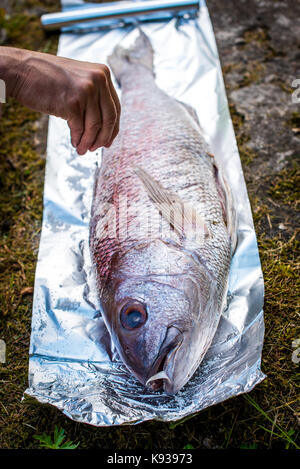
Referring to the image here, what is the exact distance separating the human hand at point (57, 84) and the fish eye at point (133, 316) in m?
0.75

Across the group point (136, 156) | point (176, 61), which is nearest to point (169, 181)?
point (136, 156)

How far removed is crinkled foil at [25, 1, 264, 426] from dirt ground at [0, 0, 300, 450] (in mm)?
116

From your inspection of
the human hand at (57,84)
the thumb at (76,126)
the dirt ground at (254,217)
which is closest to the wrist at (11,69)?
the human hand at (57,84)

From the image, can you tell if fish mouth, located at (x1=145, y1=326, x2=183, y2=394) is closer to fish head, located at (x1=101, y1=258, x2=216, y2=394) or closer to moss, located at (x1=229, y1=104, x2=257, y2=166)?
fish head, located at (x1=101, y1=258, x2=216, y2=394)

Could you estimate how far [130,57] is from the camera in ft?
9.78

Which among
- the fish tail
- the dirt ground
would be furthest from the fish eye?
the fish tail

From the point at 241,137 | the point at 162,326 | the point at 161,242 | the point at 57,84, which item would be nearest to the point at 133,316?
the point at 162,326

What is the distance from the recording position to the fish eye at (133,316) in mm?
1646

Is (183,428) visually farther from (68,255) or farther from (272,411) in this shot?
(68,255)

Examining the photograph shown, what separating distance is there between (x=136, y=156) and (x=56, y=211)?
676mm

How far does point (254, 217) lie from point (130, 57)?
4.74ft

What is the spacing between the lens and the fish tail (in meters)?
2.91

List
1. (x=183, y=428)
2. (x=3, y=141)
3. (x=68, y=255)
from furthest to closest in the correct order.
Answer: (x=3, y=141), (x=68, y=255), (x=183, y=428)

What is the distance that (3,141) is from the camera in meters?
3.05
